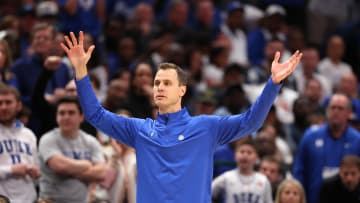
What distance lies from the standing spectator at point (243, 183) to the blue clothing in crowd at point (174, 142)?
2.61 m

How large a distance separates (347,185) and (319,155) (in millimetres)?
787

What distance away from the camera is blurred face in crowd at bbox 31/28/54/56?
9.98 m

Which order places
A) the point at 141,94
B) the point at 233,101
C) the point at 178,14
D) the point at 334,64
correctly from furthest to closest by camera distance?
the point at 178,14 < the point at 334,64 < the point at 233,101 < the point at 141,94

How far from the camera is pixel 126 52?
44.0ft

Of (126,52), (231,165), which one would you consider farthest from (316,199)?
(126,52)

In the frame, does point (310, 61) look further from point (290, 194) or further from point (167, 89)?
point (167, 89)

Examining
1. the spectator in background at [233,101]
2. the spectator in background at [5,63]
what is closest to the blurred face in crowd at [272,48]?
the spectator in background at [233,101]

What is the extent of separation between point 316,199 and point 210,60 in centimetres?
395

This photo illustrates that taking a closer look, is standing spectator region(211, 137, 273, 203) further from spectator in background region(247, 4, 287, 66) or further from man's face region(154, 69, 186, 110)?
spectator in background region(247, 4, 287, 66)

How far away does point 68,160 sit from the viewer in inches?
343

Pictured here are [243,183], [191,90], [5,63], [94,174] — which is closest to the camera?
[94,174]

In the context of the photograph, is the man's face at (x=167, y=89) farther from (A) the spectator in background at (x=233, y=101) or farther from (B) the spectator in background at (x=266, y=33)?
(B) the spectator in background at (x=266, y=33)

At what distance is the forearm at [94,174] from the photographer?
877cm

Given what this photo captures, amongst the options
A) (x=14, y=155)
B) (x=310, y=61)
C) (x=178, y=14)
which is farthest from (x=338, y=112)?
(x=178, y=14)
